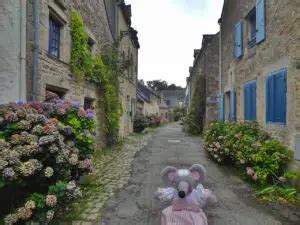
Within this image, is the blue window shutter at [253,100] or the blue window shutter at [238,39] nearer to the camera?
the blue window shutter at [253,100]

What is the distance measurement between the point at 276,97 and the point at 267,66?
110 cm

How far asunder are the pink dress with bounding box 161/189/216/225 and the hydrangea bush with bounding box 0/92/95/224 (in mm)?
1311

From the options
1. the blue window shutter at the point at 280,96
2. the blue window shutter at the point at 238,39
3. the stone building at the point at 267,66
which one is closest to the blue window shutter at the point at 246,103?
the stone building at the point at 267,66

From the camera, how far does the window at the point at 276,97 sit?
5691 millimetres

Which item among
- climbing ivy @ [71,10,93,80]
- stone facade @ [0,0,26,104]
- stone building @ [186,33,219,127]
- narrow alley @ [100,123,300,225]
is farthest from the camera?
stone building @ [186,33,219,127]

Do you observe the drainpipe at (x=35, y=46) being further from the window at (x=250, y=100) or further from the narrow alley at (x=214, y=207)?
the window at (x=250, y=100)

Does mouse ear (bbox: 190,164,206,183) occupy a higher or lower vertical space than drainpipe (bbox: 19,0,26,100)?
lower

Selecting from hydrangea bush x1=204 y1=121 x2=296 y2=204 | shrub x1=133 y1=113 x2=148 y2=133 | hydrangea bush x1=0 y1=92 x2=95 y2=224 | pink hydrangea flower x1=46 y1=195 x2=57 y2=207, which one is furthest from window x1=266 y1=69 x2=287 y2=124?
shrub x1=133 y1=113 x2=148 y2=133

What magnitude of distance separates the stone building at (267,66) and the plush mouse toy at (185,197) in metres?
2.84

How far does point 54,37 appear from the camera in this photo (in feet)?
22.3

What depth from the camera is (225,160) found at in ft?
25.6

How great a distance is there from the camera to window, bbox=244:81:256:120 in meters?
7.75

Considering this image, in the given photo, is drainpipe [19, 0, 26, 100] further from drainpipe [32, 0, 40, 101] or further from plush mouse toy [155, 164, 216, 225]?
plush mouse toy [155, 164, 216, 225]

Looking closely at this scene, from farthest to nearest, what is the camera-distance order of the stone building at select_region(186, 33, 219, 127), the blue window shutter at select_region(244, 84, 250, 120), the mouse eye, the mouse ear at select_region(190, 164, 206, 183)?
the stone building at select_region(186, 33, 219, 127) < the blue window shutter at select_region(244, 84, 250, 120) < the mouse ear at select_region(190, 164, 206, 183) < the mouse eye
